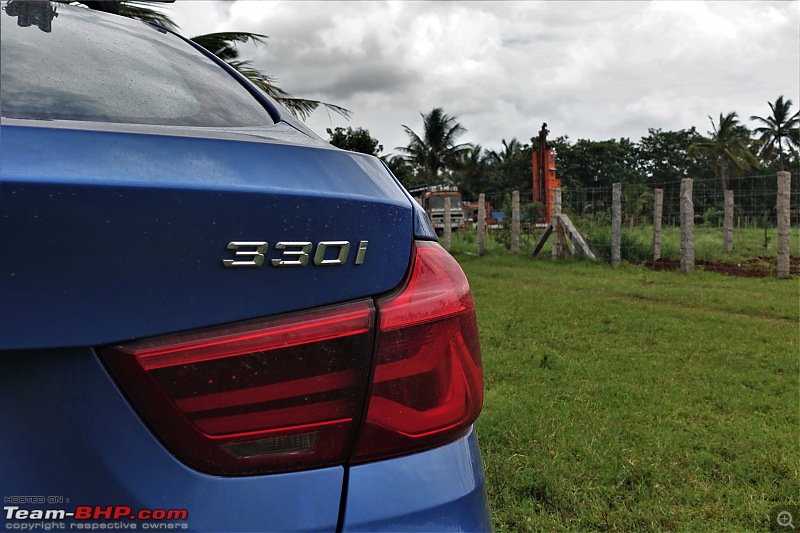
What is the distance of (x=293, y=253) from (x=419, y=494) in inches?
13.8

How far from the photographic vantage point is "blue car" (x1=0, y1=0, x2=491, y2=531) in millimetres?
680

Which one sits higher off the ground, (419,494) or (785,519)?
(419,494)

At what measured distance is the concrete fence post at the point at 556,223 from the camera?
13.4 metres

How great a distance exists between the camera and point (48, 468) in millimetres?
691

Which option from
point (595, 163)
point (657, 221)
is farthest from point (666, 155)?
point (657, 221)

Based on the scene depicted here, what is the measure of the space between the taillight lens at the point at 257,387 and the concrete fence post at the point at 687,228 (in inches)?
439

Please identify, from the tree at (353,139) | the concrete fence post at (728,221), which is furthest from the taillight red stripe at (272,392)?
the tree at (353,139)

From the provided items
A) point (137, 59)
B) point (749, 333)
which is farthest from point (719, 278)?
point (137, 59)

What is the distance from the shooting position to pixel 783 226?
32.8 ft

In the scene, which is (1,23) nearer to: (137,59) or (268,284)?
(137,59)

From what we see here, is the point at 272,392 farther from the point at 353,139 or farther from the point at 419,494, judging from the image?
the point at 353,139

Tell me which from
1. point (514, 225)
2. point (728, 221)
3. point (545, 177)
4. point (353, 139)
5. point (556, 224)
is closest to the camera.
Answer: point (728, 221)

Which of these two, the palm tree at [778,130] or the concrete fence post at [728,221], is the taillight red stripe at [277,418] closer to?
the concrete fence post at [728,221]

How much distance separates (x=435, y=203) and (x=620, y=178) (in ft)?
110
